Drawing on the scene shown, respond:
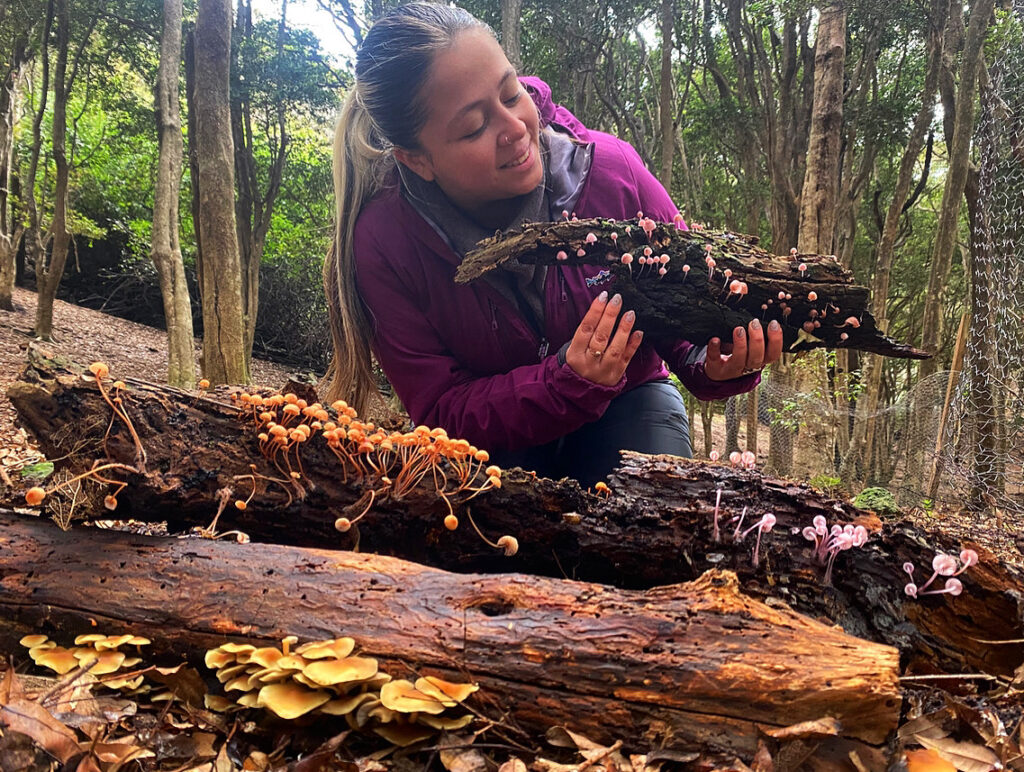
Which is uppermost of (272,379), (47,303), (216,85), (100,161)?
(100,161)

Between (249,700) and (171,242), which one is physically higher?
(171,242)

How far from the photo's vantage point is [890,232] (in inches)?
372

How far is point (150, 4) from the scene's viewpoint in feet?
30.7

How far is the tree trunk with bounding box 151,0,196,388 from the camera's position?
649 centimetres

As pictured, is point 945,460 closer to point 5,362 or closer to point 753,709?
point 753,709

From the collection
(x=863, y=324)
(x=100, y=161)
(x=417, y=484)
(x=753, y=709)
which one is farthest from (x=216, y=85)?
(x=100, y=161)

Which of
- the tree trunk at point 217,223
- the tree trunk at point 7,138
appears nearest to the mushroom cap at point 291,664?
the tree trunk at point 217,223

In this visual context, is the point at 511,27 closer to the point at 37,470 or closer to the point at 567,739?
the point at 37,470

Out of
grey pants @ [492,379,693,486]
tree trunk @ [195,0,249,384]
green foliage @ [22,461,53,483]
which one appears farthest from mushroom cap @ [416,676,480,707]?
tree trunk @ [195,0,249,384]

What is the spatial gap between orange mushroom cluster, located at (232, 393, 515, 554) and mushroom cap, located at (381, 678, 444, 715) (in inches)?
24.2

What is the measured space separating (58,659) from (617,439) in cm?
205

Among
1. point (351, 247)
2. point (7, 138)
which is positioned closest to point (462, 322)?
point (351, 247)

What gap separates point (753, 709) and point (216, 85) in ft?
19.7

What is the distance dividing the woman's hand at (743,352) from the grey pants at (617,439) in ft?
1.27
